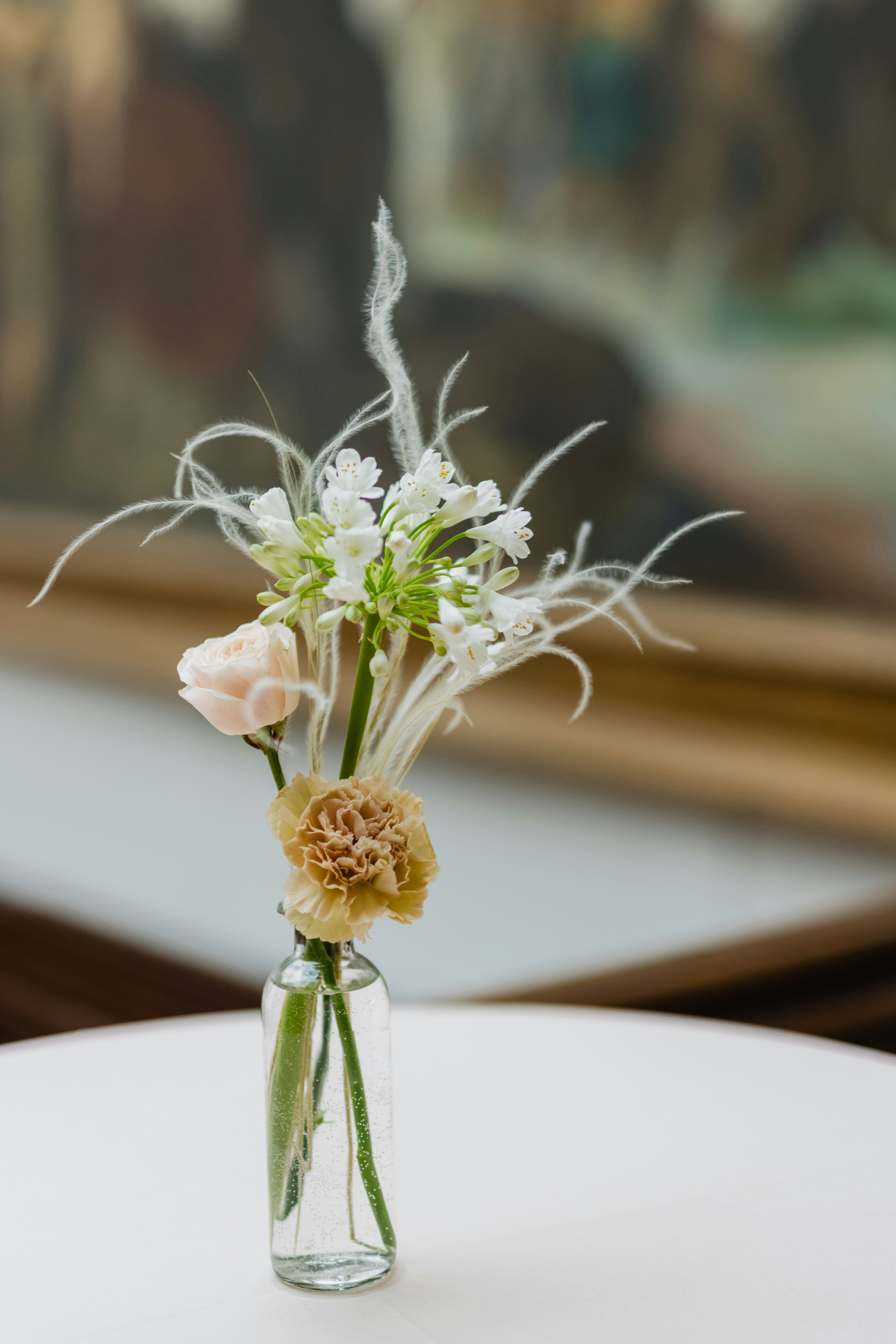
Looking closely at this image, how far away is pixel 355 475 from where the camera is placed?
0.93 meters

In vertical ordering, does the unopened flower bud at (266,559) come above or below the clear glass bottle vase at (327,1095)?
above

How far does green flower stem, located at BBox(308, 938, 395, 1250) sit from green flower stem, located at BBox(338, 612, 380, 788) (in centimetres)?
12

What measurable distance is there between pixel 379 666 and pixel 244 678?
89 millimetres

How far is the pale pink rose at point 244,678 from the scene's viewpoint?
94cm

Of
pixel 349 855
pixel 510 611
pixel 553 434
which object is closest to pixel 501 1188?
pixel 349 855

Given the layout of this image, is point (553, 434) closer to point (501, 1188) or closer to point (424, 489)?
point (501, 1188)

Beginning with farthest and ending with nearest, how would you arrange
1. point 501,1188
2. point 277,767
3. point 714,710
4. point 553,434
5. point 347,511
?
point 553,434 < point 714,710 < point 501,1188 < point 277,767 < point 347,511

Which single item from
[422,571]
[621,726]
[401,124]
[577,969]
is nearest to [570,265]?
[401,124]

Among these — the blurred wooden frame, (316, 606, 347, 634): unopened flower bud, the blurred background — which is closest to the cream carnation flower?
(316, 606, 347, 634): unopened flower bud

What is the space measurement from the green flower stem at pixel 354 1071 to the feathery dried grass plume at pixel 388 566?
13cm

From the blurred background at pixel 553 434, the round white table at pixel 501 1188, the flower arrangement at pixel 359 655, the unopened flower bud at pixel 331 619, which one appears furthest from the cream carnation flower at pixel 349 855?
the blurred background at pixel 553 434

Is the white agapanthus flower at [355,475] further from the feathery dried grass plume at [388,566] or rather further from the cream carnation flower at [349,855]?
the cream carnation flower at [349,855]

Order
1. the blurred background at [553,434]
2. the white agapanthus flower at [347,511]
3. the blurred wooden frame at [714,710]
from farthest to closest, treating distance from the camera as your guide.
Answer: the blurred wooden frame at [714,710]
the blurred background at [553,434]
the white agapanthus flower at [347,511]

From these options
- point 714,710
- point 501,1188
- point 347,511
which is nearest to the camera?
point 347,511
